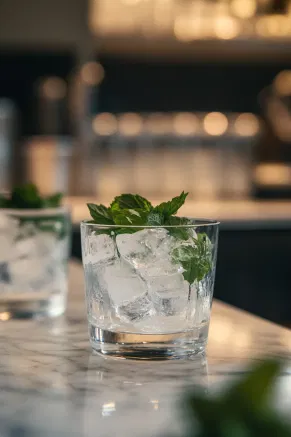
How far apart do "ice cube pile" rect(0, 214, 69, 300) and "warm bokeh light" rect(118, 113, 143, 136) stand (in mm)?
3086

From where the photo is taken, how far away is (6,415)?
21.7 inches

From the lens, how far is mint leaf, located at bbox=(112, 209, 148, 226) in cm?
72

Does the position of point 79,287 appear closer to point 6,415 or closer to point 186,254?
point 186,254

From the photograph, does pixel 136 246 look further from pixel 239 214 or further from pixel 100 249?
pixel 239 214

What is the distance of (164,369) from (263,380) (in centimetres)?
41

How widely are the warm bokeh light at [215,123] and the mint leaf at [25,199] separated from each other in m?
3.17

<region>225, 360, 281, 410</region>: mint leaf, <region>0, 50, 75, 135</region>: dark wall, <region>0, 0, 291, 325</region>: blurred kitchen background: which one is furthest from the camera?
<region>0, 50, 75, 135</region>: dark wall

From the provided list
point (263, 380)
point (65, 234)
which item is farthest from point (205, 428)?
point (65, 234)

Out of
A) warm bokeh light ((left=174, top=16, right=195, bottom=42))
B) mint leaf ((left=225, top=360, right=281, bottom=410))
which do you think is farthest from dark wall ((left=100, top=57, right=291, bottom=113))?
mint leaf ((left=225, top=360, right=281, bottom=410))

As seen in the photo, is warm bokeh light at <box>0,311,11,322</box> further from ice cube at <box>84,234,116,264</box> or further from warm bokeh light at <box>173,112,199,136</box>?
warm bokeh light at <box>173,112,199,136</box>

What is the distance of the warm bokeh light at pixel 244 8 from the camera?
3.95m

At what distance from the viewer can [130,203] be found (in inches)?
29.9

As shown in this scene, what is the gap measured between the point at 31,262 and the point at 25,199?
88mm

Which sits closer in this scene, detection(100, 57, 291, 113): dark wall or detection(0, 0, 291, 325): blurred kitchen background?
detection(0, 0, 291, 325): blurred kitchen background
